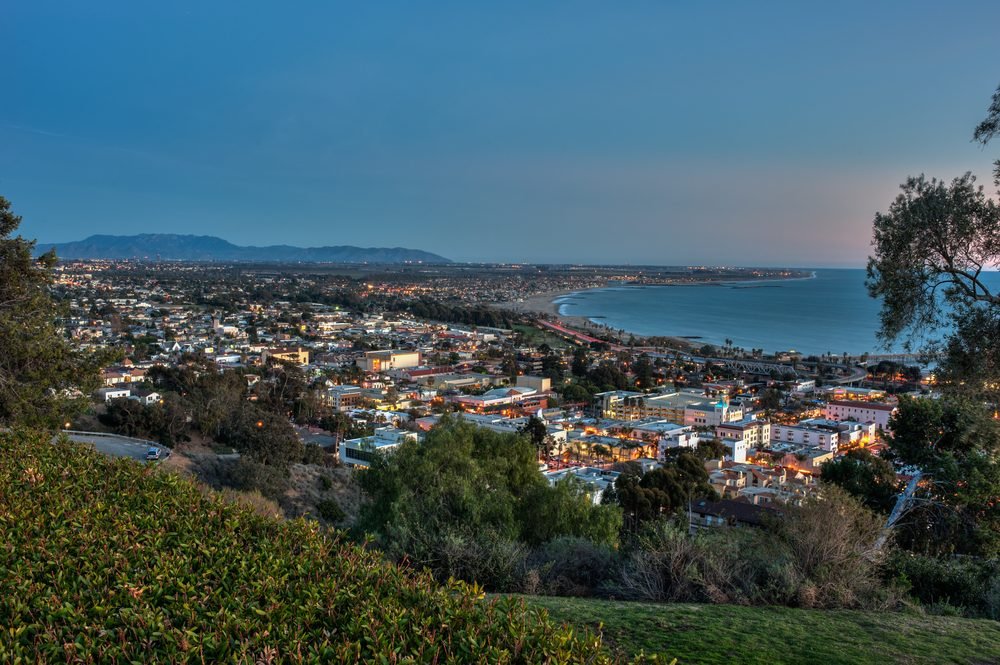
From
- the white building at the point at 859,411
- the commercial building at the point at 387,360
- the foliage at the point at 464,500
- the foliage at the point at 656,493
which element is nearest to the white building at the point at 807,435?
the white building at the point at 859,411

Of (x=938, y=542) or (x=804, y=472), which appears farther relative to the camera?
(x=804, y=472)

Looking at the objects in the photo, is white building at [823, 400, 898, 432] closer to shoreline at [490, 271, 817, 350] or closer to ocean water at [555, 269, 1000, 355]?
ocean water at [555, 269, 1000, 355]

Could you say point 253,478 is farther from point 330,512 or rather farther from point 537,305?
point 537,305

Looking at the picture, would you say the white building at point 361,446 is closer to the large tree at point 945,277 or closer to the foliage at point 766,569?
the foliage at point 766,569

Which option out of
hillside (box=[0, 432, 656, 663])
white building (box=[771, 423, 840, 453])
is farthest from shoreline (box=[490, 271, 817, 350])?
hillside (box=[0, 432, 656, 663])

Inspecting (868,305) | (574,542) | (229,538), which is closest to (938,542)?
(574,542)

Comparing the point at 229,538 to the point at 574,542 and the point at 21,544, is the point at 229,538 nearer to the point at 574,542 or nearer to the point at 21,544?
the point at 21,544
